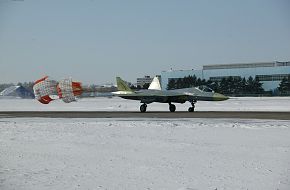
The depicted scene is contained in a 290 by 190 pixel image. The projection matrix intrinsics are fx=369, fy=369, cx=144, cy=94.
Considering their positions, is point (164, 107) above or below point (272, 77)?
below

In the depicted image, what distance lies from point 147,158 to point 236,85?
96608 mm

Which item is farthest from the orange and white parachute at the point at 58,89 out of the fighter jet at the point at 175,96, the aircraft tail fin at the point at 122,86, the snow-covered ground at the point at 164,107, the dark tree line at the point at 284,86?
the dark tree line at the point at 284,86

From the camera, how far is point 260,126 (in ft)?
66.0

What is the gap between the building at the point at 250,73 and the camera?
107 metres

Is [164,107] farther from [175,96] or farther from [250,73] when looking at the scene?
[250,73]

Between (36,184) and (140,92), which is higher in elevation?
(140,92)

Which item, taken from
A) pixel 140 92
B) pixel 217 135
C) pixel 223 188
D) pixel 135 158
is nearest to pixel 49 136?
pixel 135 158

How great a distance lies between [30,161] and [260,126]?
1282cm

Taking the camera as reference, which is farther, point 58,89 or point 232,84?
point 232,84

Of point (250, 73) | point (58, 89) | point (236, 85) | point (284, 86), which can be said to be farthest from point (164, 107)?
point (250, 73)

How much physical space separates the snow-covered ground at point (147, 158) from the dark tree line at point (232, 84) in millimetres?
83905

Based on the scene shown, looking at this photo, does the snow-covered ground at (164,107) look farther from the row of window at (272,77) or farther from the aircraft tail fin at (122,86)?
the row of window at (272,77)

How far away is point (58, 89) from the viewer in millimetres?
37781

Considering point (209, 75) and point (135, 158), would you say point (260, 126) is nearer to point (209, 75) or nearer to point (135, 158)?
point (135, 158)
